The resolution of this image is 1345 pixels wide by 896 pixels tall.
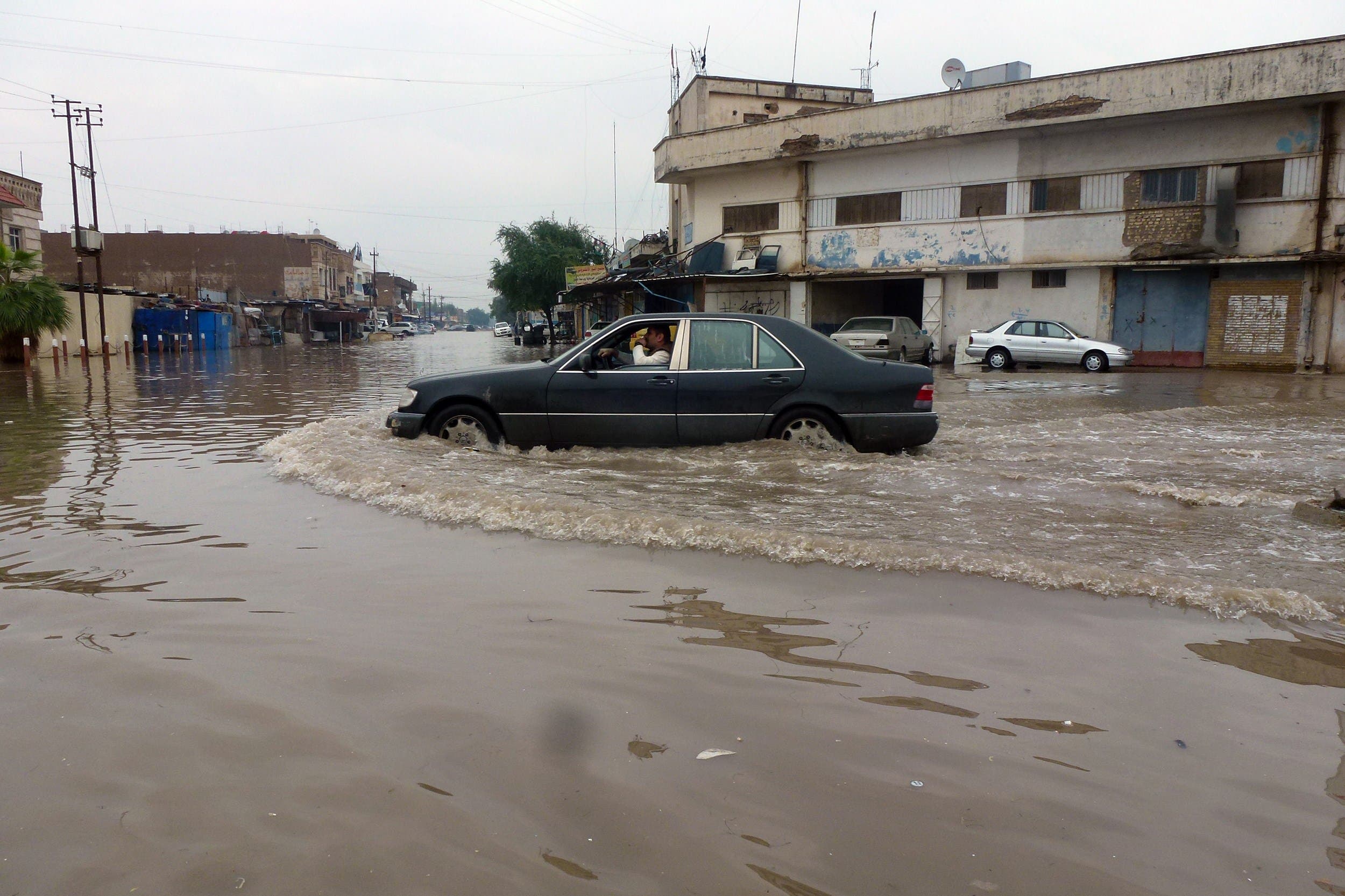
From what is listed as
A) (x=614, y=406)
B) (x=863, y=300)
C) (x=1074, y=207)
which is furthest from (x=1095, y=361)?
(x=614, y=406)

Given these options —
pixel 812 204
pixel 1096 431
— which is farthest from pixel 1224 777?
pixel 812 204

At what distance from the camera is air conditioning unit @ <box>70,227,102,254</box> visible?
1257 inches

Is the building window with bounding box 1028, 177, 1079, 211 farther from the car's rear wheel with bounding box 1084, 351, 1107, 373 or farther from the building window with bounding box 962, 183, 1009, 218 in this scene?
the car's rear wheel with bounding box 1084, 351, 1107, 373

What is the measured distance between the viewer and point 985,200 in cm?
2662

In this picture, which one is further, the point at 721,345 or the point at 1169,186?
the point at 1169,186

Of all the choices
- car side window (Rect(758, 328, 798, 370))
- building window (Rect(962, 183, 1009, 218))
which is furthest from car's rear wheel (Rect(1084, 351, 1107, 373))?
car side window (Rect(758, 328, 798, 370))

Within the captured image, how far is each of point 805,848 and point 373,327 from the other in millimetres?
86468

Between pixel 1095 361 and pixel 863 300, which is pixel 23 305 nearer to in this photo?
pixel 863 300

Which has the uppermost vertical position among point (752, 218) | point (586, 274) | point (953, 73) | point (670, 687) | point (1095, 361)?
point (953, 73)

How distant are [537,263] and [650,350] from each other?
139 feet

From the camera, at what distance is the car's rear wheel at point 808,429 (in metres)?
8.15

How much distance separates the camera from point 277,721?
312 cm

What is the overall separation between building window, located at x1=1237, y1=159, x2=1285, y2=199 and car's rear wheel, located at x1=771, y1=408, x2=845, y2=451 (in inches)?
806

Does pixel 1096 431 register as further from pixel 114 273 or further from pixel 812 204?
pixel 114 273
